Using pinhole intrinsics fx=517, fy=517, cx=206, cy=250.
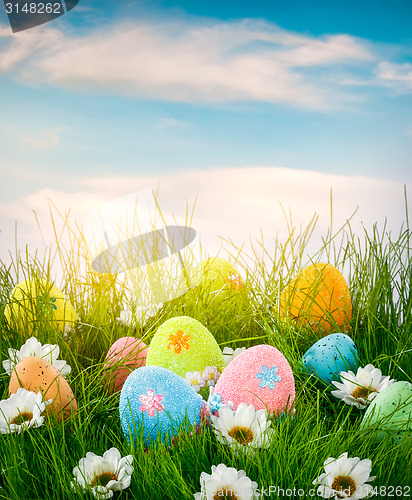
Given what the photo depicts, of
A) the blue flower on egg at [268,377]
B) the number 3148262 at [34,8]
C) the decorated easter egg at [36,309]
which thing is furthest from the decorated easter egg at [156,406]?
the number 3148262 at [34,8]

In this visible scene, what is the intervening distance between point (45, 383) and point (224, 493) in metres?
0.36

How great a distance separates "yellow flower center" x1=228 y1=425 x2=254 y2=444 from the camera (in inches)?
26.7

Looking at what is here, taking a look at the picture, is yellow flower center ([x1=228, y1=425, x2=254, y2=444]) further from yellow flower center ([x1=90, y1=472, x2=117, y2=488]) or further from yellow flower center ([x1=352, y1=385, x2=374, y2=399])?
yellow flower center ([x1=352, y1=385, x2=374, y2=399])

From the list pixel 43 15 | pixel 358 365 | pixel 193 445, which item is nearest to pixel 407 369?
pixel 358 365

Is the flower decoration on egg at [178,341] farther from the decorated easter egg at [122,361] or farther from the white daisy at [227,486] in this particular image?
the white daisy at [227,486]

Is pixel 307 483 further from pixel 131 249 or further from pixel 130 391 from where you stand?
pixel 131 249

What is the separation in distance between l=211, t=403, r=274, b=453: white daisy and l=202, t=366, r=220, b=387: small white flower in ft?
0.63

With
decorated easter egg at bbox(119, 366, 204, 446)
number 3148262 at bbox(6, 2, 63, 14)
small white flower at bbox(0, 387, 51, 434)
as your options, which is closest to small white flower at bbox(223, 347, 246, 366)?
decorated easter egg at bbox(119, 366, 204, 446)

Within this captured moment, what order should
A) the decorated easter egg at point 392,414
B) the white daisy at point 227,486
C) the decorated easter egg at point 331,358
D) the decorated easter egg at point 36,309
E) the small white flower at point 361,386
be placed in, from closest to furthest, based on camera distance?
the white daisy at point 227,486, the decorated easter egg at point 392,414, the small white flower at point 361,386, the decorated easter egg at point 331,358, the decorated easter egg at point 36,309

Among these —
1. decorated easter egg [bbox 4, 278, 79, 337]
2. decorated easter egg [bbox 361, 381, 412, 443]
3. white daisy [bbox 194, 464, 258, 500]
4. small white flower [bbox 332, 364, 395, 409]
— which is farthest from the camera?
decorated easter egg [bbox 4, 278, 79, 337]

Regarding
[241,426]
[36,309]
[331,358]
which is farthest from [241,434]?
[36,309]

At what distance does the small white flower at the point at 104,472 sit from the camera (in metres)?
0.64

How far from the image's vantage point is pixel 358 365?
981mm

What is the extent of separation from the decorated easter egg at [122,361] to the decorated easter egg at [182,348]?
0.05 m
